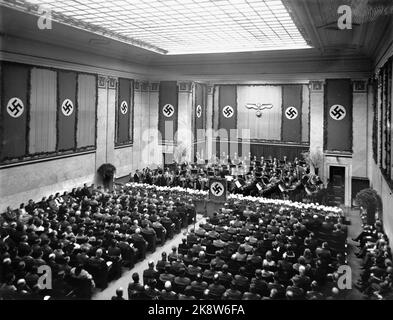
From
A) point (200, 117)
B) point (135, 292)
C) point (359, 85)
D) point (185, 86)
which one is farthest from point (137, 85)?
point (135, 292)

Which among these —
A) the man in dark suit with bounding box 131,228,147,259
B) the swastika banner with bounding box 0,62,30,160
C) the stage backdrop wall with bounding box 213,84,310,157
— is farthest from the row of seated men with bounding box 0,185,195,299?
the stage backdrop wall with bounding box 213,84,310,157

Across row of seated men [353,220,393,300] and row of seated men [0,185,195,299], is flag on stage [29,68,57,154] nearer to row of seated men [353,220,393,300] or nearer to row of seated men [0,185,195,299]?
row of seated men [0,185,195,299]

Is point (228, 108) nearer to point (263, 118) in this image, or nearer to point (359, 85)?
point (263, 118)

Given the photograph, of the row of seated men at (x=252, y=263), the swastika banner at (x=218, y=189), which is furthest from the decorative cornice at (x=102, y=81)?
the row of seated men at (x=252, y=263)

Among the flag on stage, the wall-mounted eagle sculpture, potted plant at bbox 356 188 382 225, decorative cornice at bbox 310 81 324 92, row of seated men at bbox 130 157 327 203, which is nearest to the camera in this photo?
potted plant at bbox 356 188 382 225

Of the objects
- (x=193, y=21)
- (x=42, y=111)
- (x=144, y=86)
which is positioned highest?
(x=193, y=21)

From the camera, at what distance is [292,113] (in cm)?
3519

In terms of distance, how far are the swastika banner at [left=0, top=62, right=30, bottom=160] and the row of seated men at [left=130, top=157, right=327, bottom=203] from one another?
29.5 ft

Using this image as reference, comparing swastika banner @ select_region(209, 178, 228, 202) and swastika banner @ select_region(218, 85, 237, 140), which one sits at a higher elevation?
swastika banner @ select_region(218, 85, 237, 140)

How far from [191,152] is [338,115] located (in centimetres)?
1278

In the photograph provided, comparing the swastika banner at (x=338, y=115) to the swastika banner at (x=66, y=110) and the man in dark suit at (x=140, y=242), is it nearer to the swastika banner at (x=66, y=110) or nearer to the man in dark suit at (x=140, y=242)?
the man in dark suit at (x=140, y=242)

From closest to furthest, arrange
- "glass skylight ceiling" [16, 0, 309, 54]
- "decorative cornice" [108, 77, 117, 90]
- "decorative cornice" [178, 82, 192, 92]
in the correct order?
"glass skylight ceiling" [16, 0, 309, 54], "decorative cornice" [108, 77, 117, 90], "decorative cornice" [178, 82, 192, 92]

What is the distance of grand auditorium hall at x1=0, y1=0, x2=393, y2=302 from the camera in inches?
480

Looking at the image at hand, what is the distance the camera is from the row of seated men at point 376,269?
1032cm
